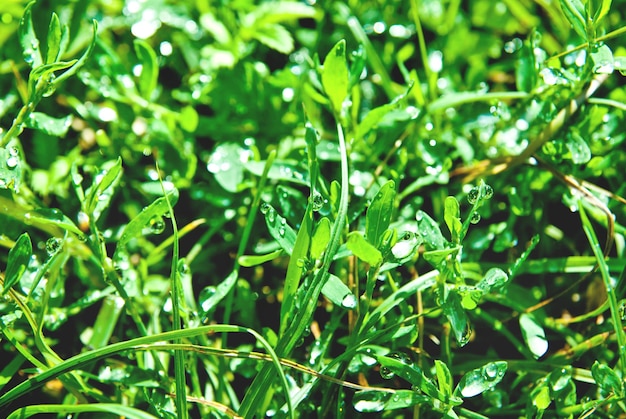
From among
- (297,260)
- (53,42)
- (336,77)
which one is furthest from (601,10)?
(53,42)

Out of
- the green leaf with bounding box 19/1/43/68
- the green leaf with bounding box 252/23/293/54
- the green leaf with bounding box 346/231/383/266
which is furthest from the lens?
the green leaf with bounding box 252/23/293/54

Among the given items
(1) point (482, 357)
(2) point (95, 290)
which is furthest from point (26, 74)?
(1) point (482, 357)

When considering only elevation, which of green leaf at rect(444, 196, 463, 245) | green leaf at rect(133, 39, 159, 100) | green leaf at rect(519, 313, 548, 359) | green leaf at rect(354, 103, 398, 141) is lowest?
green leaf at rect(519, 313, 548, 359)

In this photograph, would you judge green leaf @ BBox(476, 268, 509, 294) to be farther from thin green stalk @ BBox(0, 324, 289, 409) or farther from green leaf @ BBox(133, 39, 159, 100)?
green leaf @ BBox(133, 39, 159, 100)

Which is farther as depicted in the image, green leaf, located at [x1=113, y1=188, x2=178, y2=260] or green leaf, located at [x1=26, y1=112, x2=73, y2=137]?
green leaf, located at [x1=26, y1=112, x2=73, y2=137]

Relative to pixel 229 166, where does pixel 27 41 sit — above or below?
above

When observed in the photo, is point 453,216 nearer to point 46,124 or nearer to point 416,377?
point 416,377

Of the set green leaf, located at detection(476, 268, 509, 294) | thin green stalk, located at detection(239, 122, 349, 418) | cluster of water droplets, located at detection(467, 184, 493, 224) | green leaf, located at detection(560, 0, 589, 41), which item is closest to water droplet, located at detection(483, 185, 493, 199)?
cluster of water droplets, located at detection(467, 184, 493, 224)
